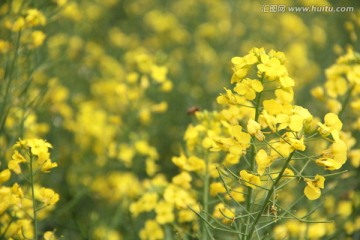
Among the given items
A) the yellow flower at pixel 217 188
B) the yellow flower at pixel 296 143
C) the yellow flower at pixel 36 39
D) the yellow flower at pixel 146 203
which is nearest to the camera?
the yellow flower at pixel 296 143

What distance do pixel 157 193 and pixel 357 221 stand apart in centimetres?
Result: 118

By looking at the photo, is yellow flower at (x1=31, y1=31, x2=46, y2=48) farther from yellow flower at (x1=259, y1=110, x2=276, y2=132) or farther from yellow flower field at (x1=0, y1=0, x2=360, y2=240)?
yellow flower at (x1=259, y1=110, x2=276, y2=132)

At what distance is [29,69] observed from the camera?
2.86 metres

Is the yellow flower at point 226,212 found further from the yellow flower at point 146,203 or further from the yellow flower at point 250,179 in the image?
the yellow flower at point 146,203

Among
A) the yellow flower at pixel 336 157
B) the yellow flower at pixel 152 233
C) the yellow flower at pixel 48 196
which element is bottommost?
the yellow flower at pixel 152 233

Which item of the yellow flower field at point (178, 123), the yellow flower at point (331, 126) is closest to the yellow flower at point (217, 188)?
the yellow flower field at point (178, 123)

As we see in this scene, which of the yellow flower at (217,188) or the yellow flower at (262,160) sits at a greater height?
the yellow flower at (262,160)

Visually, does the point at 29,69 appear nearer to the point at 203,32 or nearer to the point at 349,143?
the point at 349,143

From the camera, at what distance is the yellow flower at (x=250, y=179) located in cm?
180

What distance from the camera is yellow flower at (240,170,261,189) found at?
180cm

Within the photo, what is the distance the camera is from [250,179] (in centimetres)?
183

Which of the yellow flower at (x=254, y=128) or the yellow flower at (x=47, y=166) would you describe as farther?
the yellow flower at (x=47, y=166)

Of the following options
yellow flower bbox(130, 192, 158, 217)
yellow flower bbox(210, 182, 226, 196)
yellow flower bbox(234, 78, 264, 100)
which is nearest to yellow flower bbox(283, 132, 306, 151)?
yellow flower bbox(234, 78, 264, 100)

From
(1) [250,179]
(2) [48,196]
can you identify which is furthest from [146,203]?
(1) [250,179]
